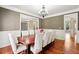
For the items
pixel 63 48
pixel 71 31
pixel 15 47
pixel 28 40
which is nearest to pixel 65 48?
pixel 63 48

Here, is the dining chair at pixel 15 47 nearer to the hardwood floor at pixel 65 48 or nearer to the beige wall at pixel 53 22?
the hardwood floor at pixel 65 48

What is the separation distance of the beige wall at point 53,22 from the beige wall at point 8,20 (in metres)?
0.41

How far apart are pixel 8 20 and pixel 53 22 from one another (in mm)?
717

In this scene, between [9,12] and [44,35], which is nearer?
[9,12]

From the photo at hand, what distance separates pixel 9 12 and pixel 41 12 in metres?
0.50

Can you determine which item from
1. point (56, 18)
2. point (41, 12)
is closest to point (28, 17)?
point (41, 12)

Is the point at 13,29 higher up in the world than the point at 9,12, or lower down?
lower down

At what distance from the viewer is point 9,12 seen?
135cm

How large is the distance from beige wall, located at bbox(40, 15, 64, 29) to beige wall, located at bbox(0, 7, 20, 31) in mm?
Answer: 414

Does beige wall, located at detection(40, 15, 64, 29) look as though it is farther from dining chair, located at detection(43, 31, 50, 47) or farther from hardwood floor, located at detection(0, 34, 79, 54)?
hardwood floor, located at detection(0, 34, 79, 54)

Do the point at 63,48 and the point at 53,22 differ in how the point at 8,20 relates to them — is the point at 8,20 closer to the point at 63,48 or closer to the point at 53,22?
the point at 53,22

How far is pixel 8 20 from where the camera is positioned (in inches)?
53.2
